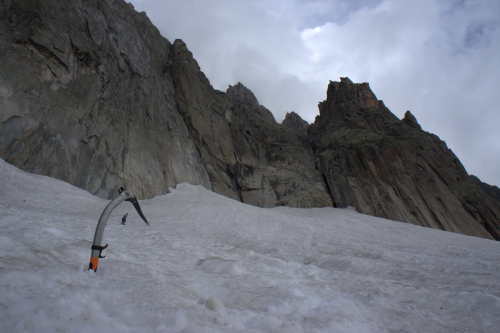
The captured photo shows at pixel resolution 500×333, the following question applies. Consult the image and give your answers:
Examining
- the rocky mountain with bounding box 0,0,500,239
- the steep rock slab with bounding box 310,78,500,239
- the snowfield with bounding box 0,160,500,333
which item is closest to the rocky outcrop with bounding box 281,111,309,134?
the rocky mountain with bounding box 0,0,500,239

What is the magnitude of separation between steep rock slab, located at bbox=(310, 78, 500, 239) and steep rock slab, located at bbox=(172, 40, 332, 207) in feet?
13.8

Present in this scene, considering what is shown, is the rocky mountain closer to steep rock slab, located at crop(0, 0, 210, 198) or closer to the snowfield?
steep rock slab, located at crop(0, 0, 210, 198)

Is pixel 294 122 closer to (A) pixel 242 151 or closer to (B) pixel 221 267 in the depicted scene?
(A) pixel 242 151

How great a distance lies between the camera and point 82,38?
70.4ft

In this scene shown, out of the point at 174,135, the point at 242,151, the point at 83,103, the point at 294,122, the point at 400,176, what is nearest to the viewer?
the point at 83,103

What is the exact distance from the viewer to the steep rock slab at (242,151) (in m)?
37.4

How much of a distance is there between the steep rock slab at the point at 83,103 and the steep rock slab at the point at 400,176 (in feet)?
81.0

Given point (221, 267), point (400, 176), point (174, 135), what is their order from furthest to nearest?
point (400, 176) < point (174, 135) < point (221, 267)

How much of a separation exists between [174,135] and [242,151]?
1291cm

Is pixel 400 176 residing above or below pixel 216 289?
above

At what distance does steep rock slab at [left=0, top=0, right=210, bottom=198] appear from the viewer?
16125mm

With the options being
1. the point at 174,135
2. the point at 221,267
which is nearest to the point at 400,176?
the point at 174,135

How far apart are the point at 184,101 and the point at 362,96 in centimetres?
3798

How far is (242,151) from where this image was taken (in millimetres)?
41406
